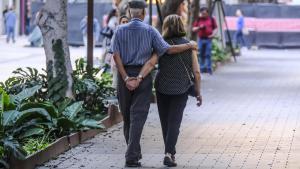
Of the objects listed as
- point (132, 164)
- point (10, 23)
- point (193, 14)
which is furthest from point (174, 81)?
point (10, 23)

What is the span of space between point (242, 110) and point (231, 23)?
30620 mm

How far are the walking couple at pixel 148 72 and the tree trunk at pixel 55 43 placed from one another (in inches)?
112

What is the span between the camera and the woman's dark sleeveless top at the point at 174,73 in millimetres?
10516

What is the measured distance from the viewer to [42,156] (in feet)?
34.6

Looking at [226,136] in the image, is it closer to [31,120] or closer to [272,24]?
[31,120]

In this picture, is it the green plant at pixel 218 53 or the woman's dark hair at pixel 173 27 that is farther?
the green plant at pixel 218 53

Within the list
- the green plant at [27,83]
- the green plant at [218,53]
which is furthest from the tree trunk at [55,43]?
the green plant at [218,53]

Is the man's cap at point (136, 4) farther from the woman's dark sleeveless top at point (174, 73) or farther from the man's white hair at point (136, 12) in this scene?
the woman's dark sleeveless top at point (174, 73)

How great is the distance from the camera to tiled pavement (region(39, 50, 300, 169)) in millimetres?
10852

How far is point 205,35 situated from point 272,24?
22225 millimetres

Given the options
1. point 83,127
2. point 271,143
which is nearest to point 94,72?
point 83,127

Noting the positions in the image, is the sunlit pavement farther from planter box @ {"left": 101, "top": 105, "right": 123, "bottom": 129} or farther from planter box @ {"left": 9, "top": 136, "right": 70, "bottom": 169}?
planter box @ {"left": 9, "top": 136, "right": 70, "bottom": 169}

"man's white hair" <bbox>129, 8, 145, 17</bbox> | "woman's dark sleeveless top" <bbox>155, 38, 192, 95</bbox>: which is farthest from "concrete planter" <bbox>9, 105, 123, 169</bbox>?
"man's white hair" <bbox>129, 8, 145, 17</bbox>

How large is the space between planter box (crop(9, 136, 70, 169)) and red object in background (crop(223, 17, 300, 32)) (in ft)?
120
